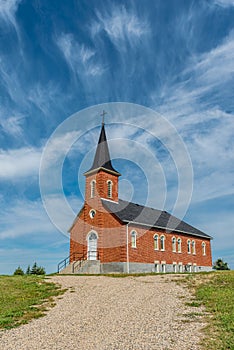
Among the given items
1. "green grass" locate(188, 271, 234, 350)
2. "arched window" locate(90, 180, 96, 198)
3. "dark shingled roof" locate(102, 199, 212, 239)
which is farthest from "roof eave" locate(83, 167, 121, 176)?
"green grass" locate(188, 271, 234, 350)

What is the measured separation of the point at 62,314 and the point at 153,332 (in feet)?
13.2

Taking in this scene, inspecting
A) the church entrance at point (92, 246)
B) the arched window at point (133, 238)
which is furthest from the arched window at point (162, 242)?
the church entrance at point (92, 246)

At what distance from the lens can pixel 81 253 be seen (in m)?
32.6

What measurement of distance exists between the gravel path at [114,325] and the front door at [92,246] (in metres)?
16.3

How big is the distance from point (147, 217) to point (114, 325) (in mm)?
25856

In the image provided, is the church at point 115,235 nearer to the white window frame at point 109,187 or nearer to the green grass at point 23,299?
the white window frame at point 109,187

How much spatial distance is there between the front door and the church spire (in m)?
6.63

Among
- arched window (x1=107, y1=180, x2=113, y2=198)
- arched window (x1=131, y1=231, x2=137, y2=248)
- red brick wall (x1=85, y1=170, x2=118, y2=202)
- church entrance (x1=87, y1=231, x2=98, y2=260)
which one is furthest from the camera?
arched window (x1=107, y1=180, x2=113, y2=198)

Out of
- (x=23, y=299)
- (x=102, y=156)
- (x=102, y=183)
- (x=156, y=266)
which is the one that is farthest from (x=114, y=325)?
(x=102, y=156)

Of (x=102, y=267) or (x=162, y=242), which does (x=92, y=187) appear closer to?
(x=102, y=267)

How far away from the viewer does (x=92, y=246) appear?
31875 mm

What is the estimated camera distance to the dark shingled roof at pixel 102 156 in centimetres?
3403

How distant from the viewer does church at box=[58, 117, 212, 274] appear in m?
29.8

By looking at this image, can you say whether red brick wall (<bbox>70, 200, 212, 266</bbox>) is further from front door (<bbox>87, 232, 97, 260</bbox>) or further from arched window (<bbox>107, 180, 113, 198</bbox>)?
arched window (<bbox>107, 180, 113, 198</bbox>)
